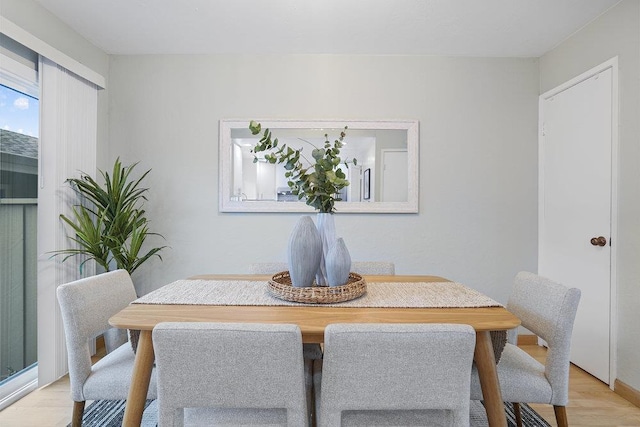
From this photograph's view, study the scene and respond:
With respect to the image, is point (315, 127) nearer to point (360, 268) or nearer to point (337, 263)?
point (360, 268)

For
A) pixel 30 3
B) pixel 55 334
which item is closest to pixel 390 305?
pixel 55 334

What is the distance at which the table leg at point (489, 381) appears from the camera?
119 centimetres

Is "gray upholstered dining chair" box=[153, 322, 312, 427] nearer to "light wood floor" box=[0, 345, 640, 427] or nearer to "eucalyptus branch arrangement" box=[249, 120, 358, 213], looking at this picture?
"eucalyptus branch arrangement" box=[249, 120, 358, 213]

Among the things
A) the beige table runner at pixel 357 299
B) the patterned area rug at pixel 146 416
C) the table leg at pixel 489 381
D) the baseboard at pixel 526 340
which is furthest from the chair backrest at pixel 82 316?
the baseboard at pixel 526 340

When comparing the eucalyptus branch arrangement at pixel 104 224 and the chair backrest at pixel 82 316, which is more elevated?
the eucalyptus branch arrangement at pixel 104 224

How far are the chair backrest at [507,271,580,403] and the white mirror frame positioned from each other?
4.82 ft

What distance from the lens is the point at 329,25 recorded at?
2432 mm

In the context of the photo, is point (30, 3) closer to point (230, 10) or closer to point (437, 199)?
point (230, 10)

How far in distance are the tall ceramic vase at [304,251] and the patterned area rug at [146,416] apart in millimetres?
1189

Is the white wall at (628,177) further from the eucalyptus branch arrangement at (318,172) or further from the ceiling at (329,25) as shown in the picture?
the eucalyptus branch arrangement at (318,172)

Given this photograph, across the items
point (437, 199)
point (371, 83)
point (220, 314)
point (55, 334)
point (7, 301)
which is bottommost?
point (55, 334)

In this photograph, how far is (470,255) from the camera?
2.91 m

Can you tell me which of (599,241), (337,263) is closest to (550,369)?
(337,263)

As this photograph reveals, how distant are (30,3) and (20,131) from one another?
803 millimetres
